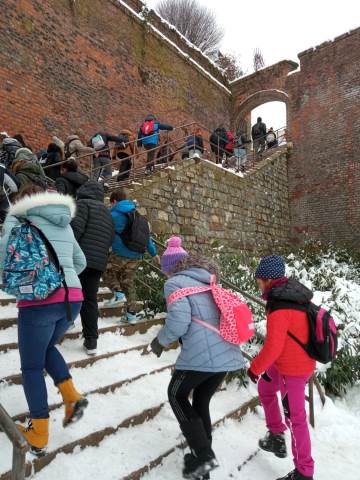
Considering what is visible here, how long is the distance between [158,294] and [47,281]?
290 centimetres

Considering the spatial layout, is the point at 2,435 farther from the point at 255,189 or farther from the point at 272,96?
the point at 272,96

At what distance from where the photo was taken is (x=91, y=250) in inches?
134

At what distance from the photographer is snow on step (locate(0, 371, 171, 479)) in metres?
2.38

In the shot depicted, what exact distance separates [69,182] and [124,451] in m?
3.12

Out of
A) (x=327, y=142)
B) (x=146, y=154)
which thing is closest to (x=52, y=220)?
(x=146, y=154)

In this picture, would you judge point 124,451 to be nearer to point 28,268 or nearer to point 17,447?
point 17,447

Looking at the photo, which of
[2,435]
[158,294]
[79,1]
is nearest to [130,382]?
[2,435]

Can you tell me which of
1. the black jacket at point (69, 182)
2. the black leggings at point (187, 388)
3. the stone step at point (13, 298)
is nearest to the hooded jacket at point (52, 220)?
the black leggings at point (187, 388)

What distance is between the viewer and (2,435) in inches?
91.5

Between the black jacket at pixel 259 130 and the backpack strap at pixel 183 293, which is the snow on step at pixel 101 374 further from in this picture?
the black jacket at pixel 259 130

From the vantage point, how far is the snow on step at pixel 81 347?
294 cm

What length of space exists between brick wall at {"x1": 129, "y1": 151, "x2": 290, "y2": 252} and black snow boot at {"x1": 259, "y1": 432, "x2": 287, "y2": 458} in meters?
4.66

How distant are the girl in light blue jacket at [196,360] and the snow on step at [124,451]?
1.15ft

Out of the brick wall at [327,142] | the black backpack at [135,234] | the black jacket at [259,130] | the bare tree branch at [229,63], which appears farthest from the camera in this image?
the bare tree branch at [229,63]
